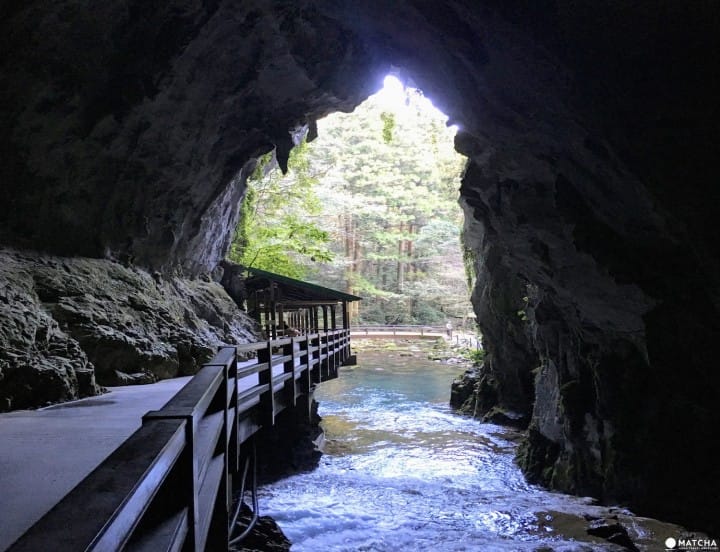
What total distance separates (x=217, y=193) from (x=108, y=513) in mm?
13396

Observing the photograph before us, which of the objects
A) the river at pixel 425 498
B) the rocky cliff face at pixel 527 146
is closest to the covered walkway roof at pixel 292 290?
the rocky cliff face at pixel 527 146

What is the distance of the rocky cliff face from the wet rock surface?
428 mm

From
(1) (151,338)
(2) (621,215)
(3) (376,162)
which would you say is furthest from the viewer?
(3) (376,162)

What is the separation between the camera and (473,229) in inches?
668

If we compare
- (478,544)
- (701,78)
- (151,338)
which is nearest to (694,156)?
(701,78)

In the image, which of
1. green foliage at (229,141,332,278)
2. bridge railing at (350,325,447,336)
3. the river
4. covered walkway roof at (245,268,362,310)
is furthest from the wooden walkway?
the river

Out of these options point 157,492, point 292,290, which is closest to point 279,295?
point 292,290

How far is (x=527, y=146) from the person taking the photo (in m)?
7.62

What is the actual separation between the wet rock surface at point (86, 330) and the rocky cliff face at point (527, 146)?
1.40 ft

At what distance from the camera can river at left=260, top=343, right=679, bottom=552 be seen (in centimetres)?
702

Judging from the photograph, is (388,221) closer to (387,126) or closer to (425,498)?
(387,126)

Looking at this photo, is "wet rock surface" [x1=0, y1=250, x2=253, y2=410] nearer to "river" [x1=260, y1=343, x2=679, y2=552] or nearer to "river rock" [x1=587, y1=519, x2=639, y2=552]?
"river" [x1=260, y1=343, x2=679, y2=552]

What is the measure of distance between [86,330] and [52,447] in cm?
453

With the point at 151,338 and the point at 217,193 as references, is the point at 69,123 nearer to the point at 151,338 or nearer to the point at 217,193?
the point at 151,338
